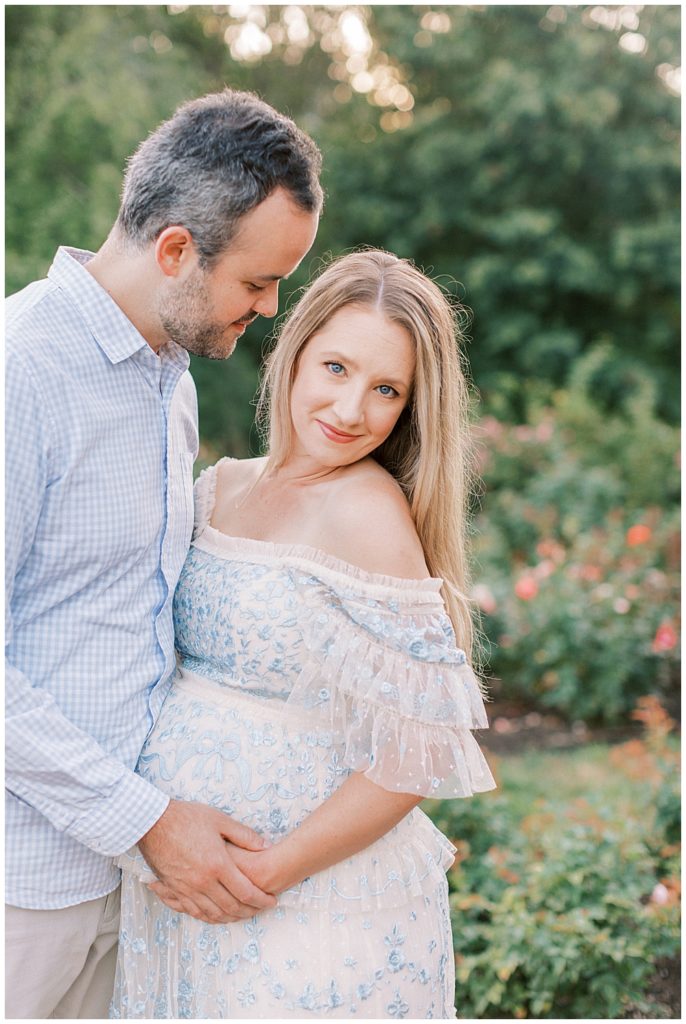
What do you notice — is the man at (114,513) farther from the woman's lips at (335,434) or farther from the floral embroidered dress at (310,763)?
the woman's lips at (335,434)

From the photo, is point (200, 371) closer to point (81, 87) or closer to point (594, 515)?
point (81, 87)

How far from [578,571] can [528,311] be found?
8.38 metres

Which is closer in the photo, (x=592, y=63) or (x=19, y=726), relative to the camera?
(x=19, y=726)

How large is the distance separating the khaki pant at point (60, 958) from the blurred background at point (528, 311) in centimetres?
131

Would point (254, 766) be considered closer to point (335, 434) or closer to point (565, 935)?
point (335, 434)

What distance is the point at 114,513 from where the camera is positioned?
76.9 inches

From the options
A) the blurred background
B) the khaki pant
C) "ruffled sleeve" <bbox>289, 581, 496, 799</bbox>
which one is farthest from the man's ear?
the khaki pant

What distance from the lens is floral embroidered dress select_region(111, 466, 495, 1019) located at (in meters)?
1.97

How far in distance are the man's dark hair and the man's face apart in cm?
2

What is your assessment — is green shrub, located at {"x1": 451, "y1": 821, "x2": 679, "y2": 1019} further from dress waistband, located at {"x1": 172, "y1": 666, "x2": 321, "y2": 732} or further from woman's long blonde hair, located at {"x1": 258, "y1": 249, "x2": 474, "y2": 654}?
dress waistband, located at {"x1": 172, "y1": 666, "x2": 321, "y2": 732}

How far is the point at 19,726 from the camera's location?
5.96 feet

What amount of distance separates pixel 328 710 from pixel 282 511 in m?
0.46

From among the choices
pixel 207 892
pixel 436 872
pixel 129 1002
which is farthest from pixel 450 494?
pixel 129 1002

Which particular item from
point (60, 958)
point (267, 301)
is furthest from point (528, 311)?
point (60, 958)
